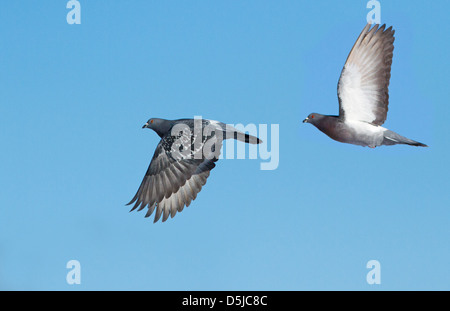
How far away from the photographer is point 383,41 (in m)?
14.3

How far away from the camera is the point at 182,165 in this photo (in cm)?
1617

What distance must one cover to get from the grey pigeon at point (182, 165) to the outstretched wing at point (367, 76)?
2811 mm

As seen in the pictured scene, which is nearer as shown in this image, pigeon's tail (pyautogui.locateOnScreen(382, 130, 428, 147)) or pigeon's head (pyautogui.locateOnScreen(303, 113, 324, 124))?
pigeon's tail (pyautogui.locateOnScreen(382, 130, 428, 147))

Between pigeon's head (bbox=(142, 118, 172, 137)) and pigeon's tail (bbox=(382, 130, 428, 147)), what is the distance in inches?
245

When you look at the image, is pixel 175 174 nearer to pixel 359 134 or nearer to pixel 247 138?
pixel 247 138

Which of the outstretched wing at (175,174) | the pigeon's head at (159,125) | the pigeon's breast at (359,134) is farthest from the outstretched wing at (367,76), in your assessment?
the pigeon's head at (159,125)

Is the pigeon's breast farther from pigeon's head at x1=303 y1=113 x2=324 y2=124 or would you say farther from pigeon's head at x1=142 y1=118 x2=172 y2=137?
pigeon's head at x1=142 y1=118 x2=172 y2=137

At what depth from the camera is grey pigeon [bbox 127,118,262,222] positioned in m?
16.0

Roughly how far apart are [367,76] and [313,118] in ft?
5.57

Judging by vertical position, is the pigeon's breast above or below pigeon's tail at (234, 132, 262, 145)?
below

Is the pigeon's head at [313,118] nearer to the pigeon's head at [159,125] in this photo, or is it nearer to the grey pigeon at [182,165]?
the grey pigeon at [182,165]

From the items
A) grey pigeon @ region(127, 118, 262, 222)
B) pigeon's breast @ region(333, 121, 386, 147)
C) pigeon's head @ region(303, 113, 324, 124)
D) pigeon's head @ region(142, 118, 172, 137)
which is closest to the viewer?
pigeon's breast @ region(333, 121, 386, 147)

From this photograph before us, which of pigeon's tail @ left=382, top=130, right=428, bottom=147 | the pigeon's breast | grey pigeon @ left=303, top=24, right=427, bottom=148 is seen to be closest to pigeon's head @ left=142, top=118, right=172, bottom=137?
grey pigeon @ left=303, top=24, right=427, bottom=148

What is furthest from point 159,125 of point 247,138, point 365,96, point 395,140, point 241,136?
point 395,140
